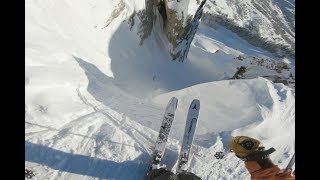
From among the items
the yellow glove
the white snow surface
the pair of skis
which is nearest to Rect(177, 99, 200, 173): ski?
the pair of skis

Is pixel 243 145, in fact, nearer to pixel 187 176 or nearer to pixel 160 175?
pixel 187 176

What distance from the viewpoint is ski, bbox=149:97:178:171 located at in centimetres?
862

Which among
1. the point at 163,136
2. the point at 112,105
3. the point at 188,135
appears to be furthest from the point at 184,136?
the point at 112,105

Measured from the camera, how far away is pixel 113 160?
27.7ft

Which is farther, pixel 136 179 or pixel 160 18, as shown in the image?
pixel 160 18

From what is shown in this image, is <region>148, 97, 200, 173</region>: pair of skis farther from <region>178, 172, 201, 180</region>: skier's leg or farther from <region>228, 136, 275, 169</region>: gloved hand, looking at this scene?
<region>228, 136, 275, 169</region>: gloved hand

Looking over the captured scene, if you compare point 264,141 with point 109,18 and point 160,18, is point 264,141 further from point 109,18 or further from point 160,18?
point 160,18

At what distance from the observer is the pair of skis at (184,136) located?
8.70 metres

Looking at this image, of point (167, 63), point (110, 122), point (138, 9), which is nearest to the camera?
point (110, 122)

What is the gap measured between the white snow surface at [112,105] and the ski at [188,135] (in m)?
0.21

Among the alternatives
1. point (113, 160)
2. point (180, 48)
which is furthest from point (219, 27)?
point (113, 160)

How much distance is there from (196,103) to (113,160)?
254cm

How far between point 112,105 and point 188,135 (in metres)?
2.04

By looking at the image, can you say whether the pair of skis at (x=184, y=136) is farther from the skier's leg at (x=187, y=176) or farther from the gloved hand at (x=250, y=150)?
the gloved hand at (x=250, y=150)
